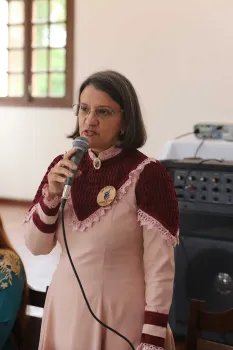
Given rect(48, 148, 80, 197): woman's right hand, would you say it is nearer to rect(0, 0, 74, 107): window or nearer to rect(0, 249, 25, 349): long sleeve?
rect(0, 249, 25, 349): long sleeve

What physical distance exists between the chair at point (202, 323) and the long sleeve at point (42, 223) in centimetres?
41

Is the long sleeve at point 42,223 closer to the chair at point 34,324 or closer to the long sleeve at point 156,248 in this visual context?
the long sleeve at point 156,248

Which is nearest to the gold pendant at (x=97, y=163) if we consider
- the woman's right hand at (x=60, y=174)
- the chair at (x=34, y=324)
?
the woman's right hand at (x=60, y=174)

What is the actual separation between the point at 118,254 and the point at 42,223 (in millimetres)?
185

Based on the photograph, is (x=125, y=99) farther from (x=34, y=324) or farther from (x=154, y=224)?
(x=34, y=324)

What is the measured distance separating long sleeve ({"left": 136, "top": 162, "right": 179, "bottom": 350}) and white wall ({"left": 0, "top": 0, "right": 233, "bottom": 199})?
156 inches

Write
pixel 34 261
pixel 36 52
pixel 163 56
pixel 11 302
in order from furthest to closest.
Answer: pixel 36 52 < pixel 163 56 < pixel 34 261 < pixel 11 302

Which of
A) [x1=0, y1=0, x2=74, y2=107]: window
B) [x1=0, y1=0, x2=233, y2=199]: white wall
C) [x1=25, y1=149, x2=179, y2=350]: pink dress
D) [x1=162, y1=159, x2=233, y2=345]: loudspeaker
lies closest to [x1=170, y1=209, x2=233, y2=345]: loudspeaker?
[x1=162, y1=159, x2=233, y2=345]: loudspeaker

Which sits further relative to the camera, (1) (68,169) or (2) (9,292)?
(2) (9,292)

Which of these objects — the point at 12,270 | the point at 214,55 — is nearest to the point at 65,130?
the point at 214,55

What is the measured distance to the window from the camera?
19.3 feet

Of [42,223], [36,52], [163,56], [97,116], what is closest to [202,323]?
[42,223]

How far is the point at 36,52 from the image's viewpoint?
6.14m

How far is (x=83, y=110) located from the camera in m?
1.14
